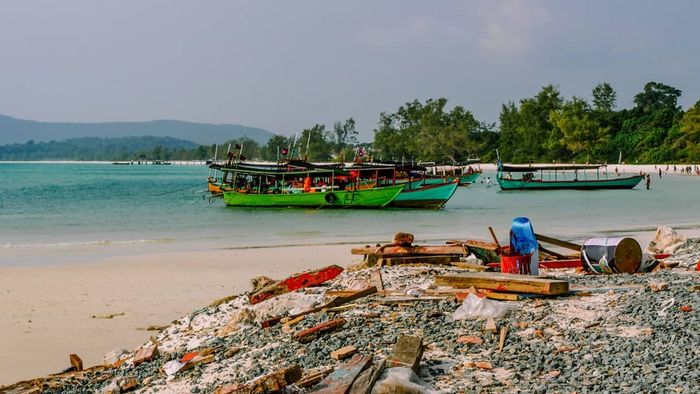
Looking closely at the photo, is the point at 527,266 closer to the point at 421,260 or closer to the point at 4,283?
the point at 421,260

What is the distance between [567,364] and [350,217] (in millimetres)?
29556

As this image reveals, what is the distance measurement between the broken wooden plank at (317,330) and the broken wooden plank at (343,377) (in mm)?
1038

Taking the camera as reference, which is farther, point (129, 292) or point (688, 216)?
point (688, 216)

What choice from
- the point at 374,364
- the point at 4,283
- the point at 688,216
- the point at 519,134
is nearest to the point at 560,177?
the point at 519,134

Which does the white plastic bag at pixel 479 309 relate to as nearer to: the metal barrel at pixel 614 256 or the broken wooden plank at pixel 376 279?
the broken wooden plank at pixel 376 279

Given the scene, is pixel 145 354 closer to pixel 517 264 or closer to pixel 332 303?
pixel 332 303

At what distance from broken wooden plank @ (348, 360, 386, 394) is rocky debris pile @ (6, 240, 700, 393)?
13mm

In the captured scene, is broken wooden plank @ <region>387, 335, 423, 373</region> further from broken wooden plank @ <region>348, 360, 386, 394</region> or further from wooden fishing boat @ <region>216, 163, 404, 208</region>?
wooden fishing boat @ <region>216, 163, 404, 208</region>

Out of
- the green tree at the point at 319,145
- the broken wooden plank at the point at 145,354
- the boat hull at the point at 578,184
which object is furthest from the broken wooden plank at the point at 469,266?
the green tree at the point at 319,145

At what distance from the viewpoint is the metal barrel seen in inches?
391

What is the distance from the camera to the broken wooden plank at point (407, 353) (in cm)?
570

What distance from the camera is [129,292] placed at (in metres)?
13.1


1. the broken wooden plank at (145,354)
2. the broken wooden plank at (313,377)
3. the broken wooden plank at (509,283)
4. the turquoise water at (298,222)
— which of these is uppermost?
the broken wooden plank at (509,283)

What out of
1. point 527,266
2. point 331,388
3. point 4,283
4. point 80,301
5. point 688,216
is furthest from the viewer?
point 688,216
